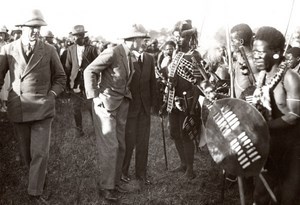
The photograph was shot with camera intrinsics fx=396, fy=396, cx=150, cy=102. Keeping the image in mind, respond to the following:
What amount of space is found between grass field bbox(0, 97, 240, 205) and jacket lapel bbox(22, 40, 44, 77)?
1.83m

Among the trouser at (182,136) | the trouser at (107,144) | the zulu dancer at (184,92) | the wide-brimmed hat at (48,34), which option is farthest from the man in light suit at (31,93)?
the wide-brimmed hat at (48,34)

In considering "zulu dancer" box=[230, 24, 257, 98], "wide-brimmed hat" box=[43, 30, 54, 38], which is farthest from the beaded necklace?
"wide-brimmed hat" box=[43, 30, 54, 38]

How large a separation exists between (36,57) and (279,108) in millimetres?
3393

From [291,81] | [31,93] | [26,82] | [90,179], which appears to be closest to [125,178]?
[90,179]

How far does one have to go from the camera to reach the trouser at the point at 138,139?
6352mm

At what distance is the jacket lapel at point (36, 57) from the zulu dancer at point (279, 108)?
10.1ft

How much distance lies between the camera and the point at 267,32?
156 inches

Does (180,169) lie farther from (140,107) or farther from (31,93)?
(31,93)

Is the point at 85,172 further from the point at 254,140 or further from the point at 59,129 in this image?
the point at 254,140

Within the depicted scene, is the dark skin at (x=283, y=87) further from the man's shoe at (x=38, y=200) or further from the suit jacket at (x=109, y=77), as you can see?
the man's shoe at (x=38, y=200)

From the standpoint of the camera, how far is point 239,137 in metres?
3.66

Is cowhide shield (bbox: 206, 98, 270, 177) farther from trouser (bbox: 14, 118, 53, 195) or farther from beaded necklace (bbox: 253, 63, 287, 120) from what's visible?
trouser (bbox: 14, 118, 53, 195)

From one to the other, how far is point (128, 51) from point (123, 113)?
0.93 meters

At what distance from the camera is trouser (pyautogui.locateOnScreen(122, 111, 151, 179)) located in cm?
635
